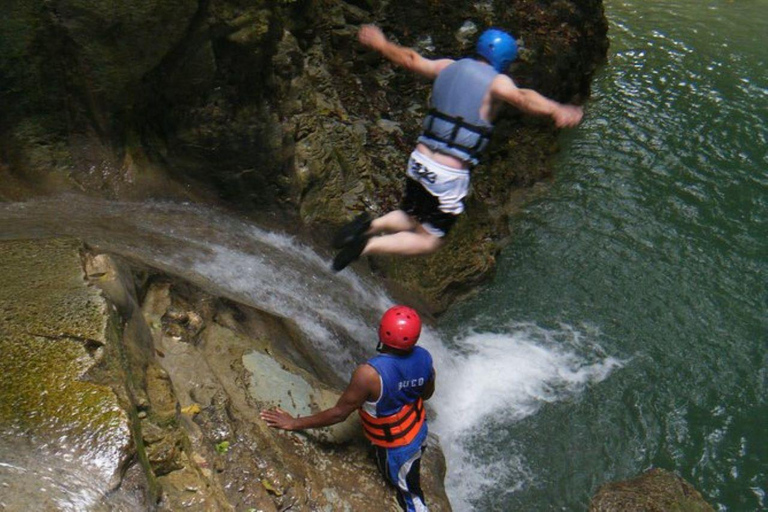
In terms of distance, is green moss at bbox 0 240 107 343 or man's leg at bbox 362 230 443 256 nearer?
green moss at bbox 0 240 107 343

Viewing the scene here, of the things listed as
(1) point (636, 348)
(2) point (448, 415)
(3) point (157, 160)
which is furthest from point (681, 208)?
(3) point (157, 160)

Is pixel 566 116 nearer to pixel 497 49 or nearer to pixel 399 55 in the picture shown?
pixel 497 49

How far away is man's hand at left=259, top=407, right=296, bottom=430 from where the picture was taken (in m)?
4.41

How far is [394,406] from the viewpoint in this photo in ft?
15.1

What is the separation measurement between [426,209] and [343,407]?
1.85 meters

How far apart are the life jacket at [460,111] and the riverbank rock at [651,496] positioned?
Answer: 117 inches

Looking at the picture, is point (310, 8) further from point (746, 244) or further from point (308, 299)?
point (746, 244)

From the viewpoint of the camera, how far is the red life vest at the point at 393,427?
4.61 meters

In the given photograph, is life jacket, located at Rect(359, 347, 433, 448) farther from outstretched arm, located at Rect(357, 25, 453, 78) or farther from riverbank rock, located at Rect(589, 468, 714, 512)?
outstretched arm, located at Rect(357, 25, 453, 78)

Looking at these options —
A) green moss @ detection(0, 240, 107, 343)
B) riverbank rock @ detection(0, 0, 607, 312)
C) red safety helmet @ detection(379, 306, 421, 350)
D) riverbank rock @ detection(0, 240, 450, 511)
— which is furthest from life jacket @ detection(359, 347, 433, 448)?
riverbank rock @ detection(0, 0, 607, 312)

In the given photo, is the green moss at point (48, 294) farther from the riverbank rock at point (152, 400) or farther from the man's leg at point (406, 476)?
the man's leg at point (406, 476)

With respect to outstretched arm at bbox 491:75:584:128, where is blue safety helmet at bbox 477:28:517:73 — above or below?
above

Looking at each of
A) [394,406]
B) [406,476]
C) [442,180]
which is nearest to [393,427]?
[394,406]

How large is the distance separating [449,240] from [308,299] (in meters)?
2.45
